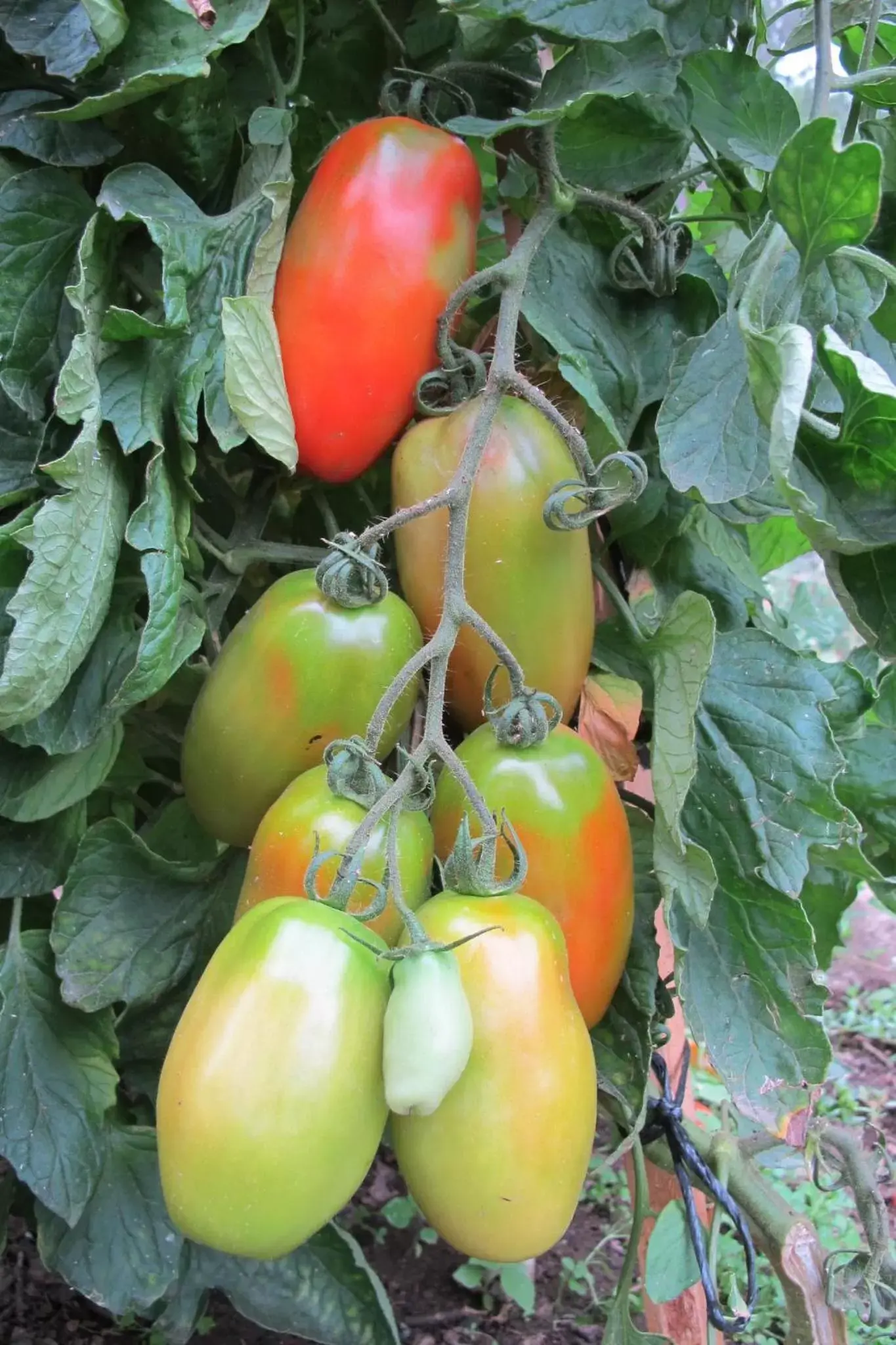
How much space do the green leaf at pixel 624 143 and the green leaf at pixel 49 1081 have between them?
0.65m

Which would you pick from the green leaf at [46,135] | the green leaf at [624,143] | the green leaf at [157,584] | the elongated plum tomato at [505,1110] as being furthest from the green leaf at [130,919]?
the green leaf at [624,143]

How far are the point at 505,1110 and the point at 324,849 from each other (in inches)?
6.3

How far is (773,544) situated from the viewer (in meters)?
1.15

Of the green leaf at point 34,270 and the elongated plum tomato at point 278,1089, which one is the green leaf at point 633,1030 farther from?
the green leaf at point 34,270

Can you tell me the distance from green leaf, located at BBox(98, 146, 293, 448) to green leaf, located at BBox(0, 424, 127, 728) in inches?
2.6

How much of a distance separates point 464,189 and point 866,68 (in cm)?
28

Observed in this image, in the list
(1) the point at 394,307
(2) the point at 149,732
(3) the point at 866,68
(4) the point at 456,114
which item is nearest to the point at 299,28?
(4) the point at 456,114

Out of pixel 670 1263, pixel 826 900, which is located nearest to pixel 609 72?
pixel 826 900

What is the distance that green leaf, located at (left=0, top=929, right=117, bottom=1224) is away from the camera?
0.69m

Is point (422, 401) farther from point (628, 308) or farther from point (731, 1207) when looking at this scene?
point (731, 1207)

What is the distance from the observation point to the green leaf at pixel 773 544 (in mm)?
1128

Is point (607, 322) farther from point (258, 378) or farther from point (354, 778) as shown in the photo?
point (354, 778)

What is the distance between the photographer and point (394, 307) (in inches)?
27.0

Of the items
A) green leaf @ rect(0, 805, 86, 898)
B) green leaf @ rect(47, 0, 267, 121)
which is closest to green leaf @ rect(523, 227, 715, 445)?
green leaf @ rect(47, 0, 267, 121)
